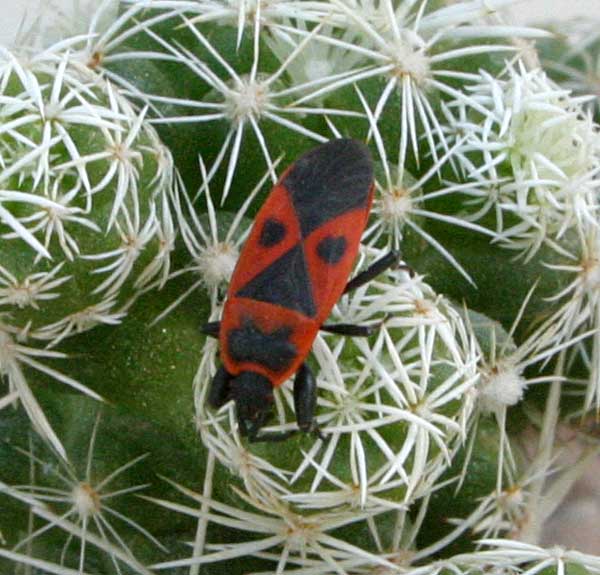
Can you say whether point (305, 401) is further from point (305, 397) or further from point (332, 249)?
point (332, 249)

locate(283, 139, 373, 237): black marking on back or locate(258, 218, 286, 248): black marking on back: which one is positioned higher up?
locate(283, 139, 373, 237): black marking on back

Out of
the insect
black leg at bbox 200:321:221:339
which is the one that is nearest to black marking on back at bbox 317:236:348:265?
the insect

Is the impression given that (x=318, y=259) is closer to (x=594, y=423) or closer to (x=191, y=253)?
(x=191, y=253)

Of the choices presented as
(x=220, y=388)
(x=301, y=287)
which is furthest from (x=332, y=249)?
(x=220, y=388)

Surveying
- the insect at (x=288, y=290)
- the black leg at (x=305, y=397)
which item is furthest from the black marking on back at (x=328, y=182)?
the black leg at (x=305, y=397)

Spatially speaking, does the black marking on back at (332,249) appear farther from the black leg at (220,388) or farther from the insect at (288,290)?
the black leg at (220,388)

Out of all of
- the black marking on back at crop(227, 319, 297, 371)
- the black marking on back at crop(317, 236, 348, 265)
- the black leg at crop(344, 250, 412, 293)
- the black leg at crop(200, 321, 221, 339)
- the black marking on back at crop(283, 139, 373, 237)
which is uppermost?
the black marking on back at crop(283, 139, 373, 237)

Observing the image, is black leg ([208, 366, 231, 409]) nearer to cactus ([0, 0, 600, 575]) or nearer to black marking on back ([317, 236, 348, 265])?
cactus ([0, 0, 600, 575])

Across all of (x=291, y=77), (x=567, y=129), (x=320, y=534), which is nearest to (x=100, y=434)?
(x=320, y=534)
